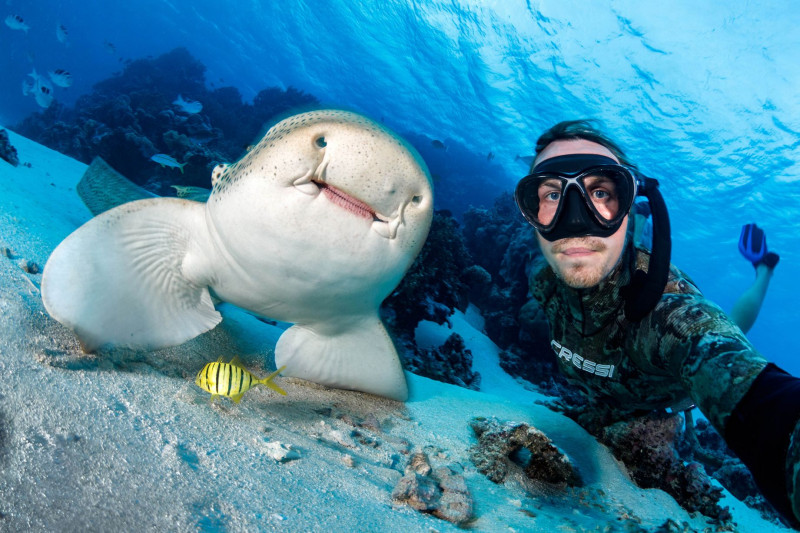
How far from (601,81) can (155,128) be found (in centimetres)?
2947

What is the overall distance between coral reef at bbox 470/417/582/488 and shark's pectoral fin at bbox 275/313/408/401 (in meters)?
0.91

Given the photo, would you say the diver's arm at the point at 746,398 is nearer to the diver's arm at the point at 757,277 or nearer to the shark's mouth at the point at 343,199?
the shark's mouth at the point at 343,199

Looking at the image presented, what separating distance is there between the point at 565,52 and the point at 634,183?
103 feet

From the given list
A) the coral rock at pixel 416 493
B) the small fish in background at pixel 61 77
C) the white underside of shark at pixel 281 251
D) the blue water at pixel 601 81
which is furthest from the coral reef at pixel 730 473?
the blue water at pixel 601 81

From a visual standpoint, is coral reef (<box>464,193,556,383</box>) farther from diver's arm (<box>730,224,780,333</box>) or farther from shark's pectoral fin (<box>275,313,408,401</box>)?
shark's pectoral fin (<box>275,313,408,401</box>)

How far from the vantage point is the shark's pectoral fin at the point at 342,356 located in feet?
9.86

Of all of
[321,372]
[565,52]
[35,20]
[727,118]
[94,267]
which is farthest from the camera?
[35,20]

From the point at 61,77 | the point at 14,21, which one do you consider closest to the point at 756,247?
the point at 61,77

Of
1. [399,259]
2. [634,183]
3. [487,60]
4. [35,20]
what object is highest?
[487,60]

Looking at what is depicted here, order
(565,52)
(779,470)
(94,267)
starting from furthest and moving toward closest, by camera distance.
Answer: (565,52) < (94,267) < (779,470)

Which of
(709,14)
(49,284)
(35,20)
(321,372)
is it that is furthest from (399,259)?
(35,20)

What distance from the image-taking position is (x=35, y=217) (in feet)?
13.5

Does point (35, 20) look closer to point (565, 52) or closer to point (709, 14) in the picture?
point (565, 52)

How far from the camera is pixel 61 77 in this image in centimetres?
1475
